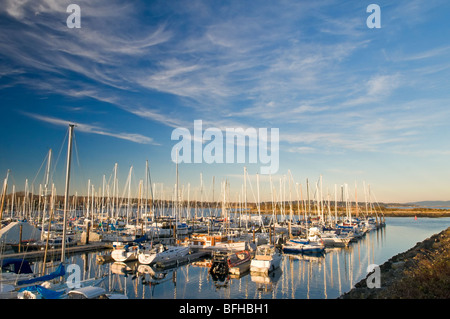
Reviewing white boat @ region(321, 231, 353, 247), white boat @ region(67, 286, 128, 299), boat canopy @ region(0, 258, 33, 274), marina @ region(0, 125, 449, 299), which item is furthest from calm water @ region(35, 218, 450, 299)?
white boat @ region(321, 231, 353, 247)

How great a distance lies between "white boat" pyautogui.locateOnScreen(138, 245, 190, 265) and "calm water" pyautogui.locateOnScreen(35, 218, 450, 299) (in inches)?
37.9

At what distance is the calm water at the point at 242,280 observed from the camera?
899 inches

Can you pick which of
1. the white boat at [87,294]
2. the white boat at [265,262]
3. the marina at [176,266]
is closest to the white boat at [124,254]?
the marina at [176,266]

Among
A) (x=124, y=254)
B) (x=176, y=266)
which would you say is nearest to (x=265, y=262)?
(x=176, y=266)

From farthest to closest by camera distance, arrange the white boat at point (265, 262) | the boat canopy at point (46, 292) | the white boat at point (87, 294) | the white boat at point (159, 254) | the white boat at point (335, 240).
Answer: the white boat at point (335, 240) → the white boat at point (159, 254) → the white boat at point (265, 262) → the boat canopy at point (46, 292) → the white boat at point (87, 294)

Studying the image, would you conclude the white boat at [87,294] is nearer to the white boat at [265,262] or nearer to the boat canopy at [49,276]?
the boat canopy at [49,276]

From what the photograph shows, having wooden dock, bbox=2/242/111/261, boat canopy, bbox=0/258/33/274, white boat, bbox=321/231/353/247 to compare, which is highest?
boat canopy, bbox=0/258/33/274

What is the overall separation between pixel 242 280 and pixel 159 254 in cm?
1091

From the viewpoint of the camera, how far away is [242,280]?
27.1 m

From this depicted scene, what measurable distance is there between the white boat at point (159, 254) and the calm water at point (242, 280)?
0.96m

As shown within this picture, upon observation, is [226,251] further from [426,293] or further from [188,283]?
[426,293]

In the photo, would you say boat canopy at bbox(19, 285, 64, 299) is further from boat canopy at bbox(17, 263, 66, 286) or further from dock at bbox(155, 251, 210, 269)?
dock at bbox(155, 251, 210, 269)

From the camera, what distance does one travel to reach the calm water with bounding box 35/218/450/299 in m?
22.8
